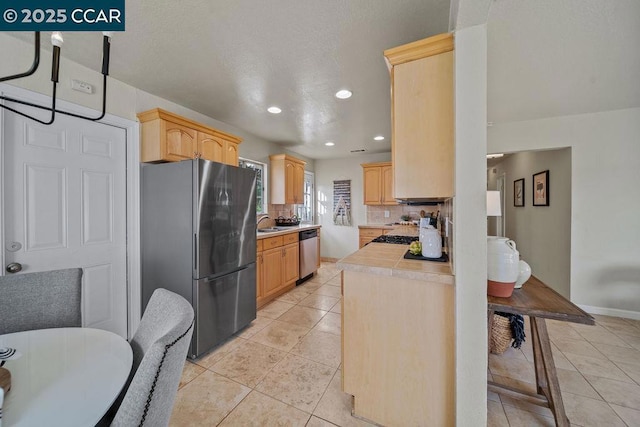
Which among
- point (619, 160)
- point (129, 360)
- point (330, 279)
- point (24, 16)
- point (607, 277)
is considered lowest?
point (330, 279)

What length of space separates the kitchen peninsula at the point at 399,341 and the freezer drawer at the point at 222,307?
127 cm

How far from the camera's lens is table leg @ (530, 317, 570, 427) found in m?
1.34

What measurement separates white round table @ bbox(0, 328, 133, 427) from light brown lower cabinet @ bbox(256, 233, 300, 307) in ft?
6.72

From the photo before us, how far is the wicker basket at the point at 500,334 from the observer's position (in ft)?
6.78

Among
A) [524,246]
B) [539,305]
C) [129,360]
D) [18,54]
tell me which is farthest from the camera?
[524,246]

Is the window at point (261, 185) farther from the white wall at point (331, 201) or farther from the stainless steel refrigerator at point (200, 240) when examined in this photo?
the white wall at point (331, 201)

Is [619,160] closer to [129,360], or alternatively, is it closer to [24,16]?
[129,360]

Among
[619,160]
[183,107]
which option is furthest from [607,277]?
[183,107]

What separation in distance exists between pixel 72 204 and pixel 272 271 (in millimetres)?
2093

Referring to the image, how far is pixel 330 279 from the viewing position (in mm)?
4383

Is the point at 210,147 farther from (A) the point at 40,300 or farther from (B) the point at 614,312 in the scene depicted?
(B) the point at 614,312

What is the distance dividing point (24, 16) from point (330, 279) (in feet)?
13.6

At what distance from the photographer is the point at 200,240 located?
2.07 meters

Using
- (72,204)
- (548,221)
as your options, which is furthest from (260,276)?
(548,221)
